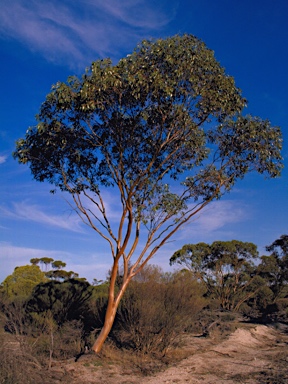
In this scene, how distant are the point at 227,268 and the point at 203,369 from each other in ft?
77.5

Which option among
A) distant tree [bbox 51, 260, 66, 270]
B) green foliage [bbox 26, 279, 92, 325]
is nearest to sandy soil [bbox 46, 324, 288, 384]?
green foliage [bbox 26, 279, 92, 325]

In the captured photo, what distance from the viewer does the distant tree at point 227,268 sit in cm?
3231

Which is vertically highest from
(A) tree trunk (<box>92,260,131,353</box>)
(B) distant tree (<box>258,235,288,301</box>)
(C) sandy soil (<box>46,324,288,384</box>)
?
(B) distant tree (<box>258,235,288,301</box>)

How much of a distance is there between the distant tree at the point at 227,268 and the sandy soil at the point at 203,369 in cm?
1777

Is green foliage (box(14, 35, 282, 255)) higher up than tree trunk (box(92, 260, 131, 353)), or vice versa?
green foliage (box(14, 35, 282, 255))

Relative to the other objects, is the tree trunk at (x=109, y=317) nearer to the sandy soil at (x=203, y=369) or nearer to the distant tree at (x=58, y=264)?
the sandy soil at (x=203, y=369)

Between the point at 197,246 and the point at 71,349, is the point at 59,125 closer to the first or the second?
the point at 71,349

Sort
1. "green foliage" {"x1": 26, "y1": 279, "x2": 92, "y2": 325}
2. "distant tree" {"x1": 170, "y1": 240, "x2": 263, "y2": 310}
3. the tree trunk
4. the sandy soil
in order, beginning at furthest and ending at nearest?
"distant tree" {"x1": 170, "y1": 240, "x2": 263, "y2": 310} < "green foliage" {"x1": 26, "y1": 279, "x2": 92, "y2": 325} < the tree trunk < the sandy soil

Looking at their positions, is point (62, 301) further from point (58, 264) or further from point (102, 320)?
point (58, 264)

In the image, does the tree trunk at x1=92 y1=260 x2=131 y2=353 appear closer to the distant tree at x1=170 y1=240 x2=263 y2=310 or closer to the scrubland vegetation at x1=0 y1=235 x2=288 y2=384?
the scrubland vegetation at x1=0 y1=235 x2=288 y2=384

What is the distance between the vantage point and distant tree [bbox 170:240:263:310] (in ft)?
106

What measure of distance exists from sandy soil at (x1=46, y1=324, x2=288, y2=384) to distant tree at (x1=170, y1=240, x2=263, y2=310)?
1777 centimetres

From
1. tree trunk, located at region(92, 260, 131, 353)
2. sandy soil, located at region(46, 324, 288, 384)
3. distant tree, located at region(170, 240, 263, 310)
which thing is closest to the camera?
sandy soil, located at region(46, 324, 288, 384)

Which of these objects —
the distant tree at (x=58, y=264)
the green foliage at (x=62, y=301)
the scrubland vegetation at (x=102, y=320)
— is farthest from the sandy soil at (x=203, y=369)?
the distant tree at (x=58, y=264)
